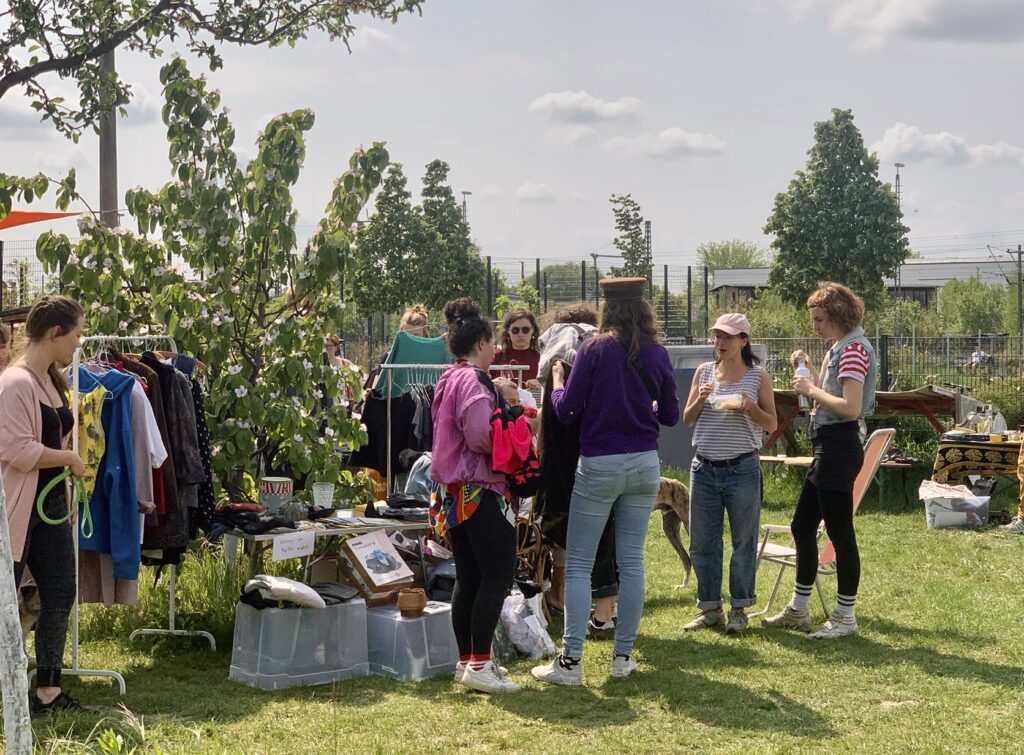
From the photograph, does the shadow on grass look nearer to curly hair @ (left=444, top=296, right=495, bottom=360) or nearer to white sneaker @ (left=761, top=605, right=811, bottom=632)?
white sneaker @ (left=761, top=605, right=811, bottom=632)

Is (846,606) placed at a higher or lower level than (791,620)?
higher

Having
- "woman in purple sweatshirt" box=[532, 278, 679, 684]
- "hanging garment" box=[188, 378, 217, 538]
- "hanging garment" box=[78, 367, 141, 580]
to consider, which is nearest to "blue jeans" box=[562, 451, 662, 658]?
"woman in purple sweatshirt" box=[532, 278, 679, 684]

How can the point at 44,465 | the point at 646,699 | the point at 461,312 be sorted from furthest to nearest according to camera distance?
the point at 461,312 → the point at 646,699 → the point at 44,465

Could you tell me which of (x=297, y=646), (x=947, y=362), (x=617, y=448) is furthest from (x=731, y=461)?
(x=947, y=362)

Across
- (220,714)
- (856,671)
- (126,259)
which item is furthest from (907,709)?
(126,259)

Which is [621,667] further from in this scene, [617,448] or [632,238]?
[632,238]

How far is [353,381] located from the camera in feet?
22.4

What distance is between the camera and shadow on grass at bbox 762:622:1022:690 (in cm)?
539

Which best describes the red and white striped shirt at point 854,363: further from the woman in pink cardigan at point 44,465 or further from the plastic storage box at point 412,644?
the woman in pink cardigan at point 44,465

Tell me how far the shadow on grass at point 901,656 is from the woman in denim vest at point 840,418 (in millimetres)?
143

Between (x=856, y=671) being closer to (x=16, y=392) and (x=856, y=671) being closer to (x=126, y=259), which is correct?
(x=16, y=392)

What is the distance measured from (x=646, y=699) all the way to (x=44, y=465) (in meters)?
2.57

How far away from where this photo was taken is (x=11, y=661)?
2846 mm

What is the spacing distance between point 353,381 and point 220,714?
238cm
